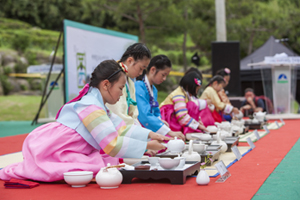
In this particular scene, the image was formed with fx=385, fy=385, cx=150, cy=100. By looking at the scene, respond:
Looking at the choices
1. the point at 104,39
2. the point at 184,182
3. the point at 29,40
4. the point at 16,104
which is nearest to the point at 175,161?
the point at 184,182

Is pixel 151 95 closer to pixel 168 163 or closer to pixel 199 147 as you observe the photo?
pixel 199 147

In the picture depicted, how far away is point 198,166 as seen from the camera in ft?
8.61

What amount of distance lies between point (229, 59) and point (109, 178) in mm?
8200

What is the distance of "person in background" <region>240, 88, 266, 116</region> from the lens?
347 inches

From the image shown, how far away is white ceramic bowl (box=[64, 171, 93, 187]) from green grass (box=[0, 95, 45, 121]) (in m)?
10.0

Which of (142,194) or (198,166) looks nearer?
(142,194)

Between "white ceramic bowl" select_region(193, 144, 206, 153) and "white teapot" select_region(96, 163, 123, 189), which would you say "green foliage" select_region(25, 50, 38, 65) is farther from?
"white teapot" select_region(96, 163, 123, 189)

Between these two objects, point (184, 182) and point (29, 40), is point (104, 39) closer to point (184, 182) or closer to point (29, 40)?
point (184, 182)

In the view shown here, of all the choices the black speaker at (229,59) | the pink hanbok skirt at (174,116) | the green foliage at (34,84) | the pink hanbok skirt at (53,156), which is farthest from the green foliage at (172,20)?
the pink hanbok skirt at (53,156)

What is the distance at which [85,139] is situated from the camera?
2461mm

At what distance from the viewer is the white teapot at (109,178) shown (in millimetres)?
2195

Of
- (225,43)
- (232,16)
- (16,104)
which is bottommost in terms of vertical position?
(16,104)

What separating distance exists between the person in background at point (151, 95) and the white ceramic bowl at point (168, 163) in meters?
1.21

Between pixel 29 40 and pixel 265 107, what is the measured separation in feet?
47.5
